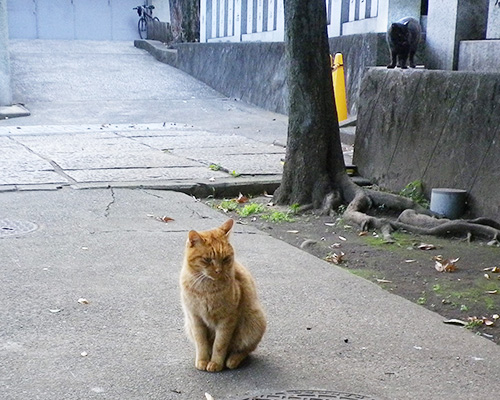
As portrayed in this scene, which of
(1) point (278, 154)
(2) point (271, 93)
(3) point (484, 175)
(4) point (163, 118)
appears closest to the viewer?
(3) point (484, 175)

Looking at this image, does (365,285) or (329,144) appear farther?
(329,144)

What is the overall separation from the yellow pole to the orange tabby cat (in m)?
9.67

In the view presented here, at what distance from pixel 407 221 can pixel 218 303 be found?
3.87 meters

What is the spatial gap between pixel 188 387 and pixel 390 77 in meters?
5.80

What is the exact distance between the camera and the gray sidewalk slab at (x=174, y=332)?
12.4ft

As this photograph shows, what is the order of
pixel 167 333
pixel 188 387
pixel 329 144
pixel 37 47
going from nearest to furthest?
pixel 188 387 → pixel 167 333 → pixel 329 144 → pixel 37 47

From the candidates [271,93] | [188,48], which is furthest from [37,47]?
[271,93]

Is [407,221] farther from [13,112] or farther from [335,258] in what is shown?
[13,112]

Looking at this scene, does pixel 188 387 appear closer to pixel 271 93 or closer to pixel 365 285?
pixel 365 285

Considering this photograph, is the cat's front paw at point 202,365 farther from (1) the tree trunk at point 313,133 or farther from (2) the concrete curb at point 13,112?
(2) the concrete curb at point 13,112

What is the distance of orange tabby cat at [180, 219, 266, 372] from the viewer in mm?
3758

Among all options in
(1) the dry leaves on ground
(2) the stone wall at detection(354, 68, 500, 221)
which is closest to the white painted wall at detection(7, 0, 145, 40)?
(2) the stone wall at detection(354, 68, 500, 221)

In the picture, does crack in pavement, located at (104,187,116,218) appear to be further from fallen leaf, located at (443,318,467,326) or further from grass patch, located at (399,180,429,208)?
fallen leaf, located at (443,318,467,326)

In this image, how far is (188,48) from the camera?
A: 889 inches
